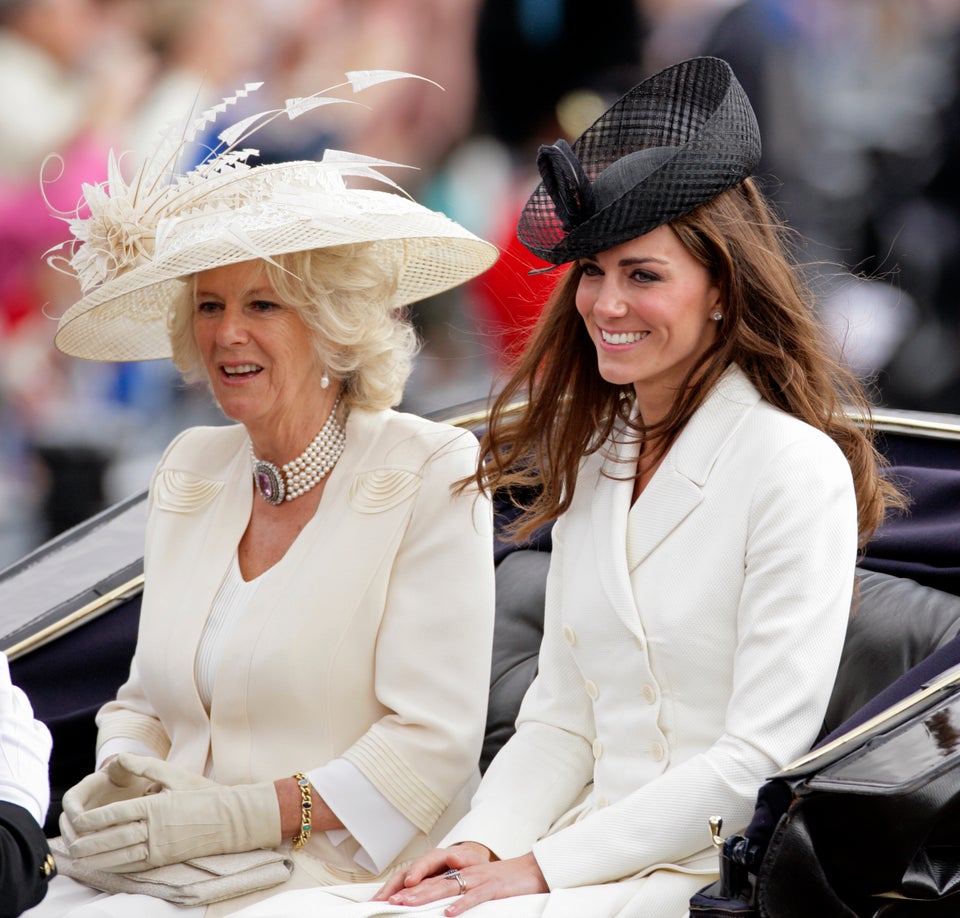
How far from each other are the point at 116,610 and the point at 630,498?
1.50m

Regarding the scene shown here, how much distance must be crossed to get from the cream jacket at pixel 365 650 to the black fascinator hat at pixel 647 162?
529 mm

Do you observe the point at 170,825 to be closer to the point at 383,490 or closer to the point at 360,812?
the point at 360,812

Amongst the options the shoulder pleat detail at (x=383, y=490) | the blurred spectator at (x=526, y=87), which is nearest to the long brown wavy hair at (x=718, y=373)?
the shoulder pleat detail at (x=383, y=490)

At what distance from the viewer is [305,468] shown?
2389 millimetres

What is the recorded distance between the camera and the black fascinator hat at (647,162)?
1.78 meters

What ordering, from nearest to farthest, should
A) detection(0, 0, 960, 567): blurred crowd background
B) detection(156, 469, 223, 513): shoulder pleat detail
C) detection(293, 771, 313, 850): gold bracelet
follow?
detection(293, 771, 313, 850): gold bracelet → detection(156, 469, 223, 513): shoulder pleat detail → detection(0, 0, 960, 567): blurred crowd background

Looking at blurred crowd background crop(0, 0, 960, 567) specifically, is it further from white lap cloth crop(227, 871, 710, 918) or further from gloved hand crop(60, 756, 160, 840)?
white lap cloth crop(227, 871, 710, 918)

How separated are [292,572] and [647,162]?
3.01 ft

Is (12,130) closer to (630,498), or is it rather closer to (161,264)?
(161,264)

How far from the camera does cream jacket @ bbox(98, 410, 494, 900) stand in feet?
7.29

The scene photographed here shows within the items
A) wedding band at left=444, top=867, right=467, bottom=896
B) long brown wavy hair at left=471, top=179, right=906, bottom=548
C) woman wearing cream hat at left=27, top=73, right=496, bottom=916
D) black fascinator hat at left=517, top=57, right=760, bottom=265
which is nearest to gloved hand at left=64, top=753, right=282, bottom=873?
woman wearing cream hat at left=27, top=73, right=496, bottom=916

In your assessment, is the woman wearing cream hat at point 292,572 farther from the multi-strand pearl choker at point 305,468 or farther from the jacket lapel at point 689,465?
the jacket lapel at point 689,465

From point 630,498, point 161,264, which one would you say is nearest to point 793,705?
point 630,498

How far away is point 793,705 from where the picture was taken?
164 cm
